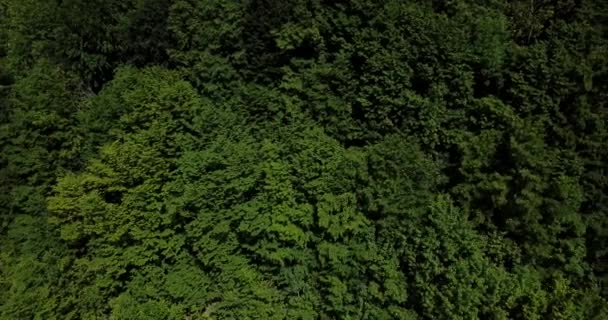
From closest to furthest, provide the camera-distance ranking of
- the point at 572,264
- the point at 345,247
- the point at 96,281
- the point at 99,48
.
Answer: the point at 572,264, the point at 345,247, the point at 96,281, the point at 99,48

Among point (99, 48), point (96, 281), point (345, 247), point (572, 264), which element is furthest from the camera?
point (99, 48)

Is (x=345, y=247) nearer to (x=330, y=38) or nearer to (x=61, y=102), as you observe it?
(x=330, y=38)

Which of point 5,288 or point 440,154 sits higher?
point 440,154

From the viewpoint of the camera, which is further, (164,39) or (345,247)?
(164,39)

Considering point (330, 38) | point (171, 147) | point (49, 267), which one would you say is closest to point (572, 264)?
point (330, 38)

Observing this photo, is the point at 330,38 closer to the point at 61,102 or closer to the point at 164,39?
the point at 164,39

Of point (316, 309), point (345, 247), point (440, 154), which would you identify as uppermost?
point (440, 154)
